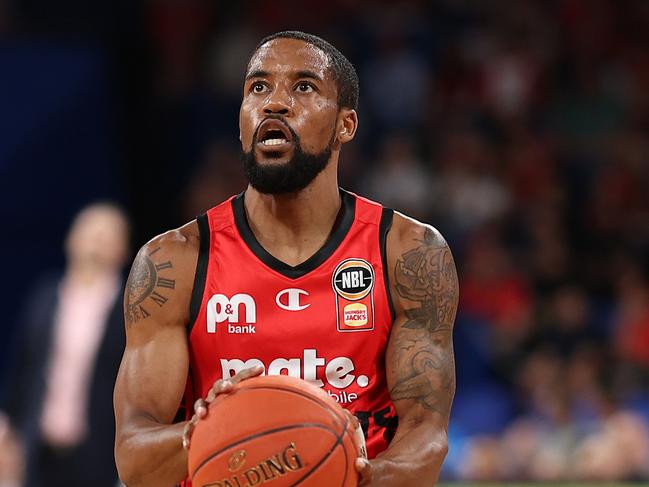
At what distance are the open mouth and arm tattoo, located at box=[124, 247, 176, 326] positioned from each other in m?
0.47

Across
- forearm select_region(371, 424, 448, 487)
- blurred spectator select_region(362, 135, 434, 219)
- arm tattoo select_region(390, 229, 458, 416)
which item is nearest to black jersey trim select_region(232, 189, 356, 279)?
arm tattoo select_region(390, 229, 458, 416)

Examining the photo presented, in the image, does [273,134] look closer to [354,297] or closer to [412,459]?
[354,297]

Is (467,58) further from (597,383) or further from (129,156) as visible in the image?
(597,383)

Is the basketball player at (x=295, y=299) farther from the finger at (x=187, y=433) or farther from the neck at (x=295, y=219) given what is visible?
the finger at (x=187, y=433)

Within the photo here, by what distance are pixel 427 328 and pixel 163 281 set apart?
0.80m

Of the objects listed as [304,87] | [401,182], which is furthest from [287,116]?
[401,182]

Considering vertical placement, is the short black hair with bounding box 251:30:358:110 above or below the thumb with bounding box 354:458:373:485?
above

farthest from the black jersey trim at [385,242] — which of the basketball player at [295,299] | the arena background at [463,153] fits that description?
the arena background at [463,153]

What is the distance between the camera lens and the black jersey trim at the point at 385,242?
3828 millimetres

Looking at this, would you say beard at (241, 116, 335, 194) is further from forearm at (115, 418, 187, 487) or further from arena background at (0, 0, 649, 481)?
arena background at (0, 0, 649, 481)

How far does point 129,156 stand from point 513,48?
11.6 feet

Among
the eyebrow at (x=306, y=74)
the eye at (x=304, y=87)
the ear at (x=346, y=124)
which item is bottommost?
the ear at (x=346, y=124)

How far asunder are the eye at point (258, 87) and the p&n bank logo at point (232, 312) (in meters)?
0.62

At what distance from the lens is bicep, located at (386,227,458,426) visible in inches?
147
